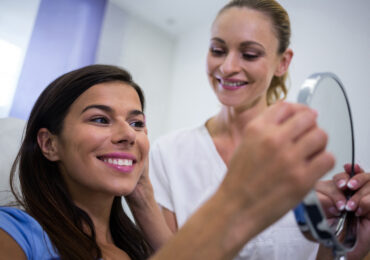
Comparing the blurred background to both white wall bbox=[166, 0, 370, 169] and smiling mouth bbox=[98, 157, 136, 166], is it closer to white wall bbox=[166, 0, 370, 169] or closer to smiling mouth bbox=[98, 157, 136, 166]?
white wall bbox=[166, 0, 370, 169]

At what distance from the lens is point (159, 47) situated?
95.8 inches

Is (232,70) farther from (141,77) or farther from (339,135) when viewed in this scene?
(141,77)

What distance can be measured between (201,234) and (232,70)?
2.48 ft

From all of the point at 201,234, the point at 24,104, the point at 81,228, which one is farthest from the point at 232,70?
the point at 24,104

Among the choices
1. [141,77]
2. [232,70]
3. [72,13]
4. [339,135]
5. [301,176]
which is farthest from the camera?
[141,77]

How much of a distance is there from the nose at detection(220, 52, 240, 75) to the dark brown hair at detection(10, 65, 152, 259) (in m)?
0.32

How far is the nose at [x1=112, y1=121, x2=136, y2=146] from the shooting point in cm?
71

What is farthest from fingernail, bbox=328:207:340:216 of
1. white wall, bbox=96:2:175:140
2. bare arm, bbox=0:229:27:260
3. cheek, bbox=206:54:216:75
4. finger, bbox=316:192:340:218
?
white wall, bbox=96:2:175:140

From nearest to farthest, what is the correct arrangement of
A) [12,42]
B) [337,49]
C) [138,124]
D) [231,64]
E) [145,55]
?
[138,124] → [231,64] → [337,49] → [12,42] → [145,55]

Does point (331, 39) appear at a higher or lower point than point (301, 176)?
higher

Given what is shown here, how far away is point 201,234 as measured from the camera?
287 mm

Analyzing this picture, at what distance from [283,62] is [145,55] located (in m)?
1.46

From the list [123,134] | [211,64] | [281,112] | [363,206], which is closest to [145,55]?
[211,64]

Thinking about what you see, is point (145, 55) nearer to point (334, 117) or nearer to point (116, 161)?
point (116, 161)
